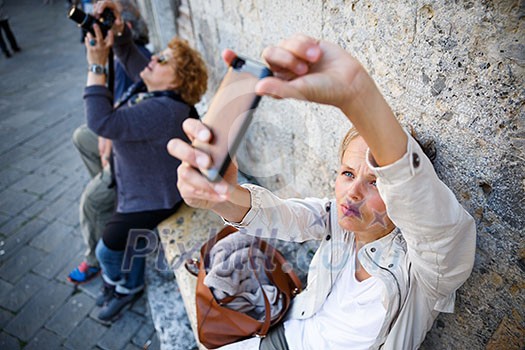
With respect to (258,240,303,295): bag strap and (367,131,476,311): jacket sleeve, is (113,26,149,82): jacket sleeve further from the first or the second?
(367,131,476,311): jacket sleeve

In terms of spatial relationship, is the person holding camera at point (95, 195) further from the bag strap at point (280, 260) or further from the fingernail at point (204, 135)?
the fingernail at point (204, 135)

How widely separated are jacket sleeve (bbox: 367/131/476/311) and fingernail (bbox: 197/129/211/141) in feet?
1.28

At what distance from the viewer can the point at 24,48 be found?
26.3 feet

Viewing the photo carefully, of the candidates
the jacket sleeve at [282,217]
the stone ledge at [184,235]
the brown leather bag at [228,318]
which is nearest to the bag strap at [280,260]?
the brown leather bag at [228,318]

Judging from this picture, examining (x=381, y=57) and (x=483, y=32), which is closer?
(x=483, y=32)

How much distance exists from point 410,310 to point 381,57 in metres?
0.93

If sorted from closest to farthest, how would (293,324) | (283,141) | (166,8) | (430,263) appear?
(430,263) < (293,324) < (283,141) < (166,8)

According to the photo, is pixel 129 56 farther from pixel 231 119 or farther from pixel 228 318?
pixel 231 119

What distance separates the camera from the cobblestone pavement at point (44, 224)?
102 inches

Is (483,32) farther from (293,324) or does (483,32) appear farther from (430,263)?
(293,324)

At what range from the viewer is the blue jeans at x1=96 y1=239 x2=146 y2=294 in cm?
247

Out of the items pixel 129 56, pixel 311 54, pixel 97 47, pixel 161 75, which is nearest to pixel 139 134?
pixel 161 75

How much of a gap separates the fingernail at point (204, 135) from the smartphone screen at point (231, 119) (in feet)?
0.04

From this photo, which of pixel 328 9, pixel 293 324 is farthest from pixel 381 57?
pixel 293 324
